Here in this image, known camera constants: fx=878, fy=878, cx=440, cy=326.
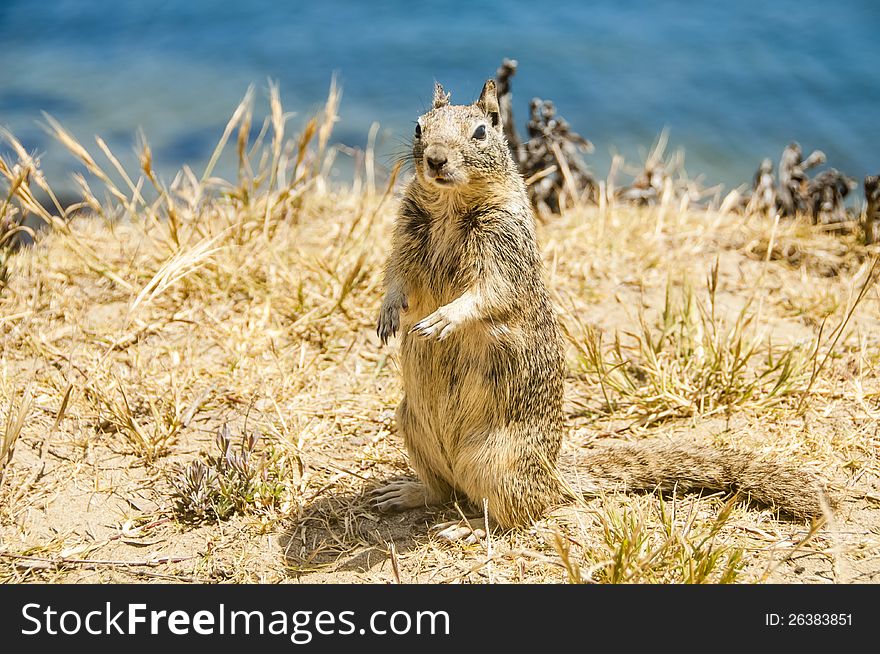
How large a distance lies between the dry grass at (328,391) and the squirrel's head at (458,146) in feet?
4.11

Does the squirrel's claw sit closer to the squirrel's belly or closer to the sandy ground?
the squirrel's belly

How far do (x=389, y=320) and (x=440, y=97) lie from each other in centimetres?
86

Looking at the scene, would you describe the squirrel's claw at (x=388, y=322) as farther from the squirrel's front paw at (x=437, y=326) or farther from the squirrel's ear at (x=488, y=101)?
the squirrel's ear at (x=488, y=101)

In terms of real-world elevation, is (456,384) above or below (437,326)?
below

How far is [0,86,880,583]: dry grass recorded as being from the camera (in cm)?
320

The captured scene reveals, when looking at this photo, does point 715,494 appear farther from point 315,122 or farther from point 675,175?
point 675,175

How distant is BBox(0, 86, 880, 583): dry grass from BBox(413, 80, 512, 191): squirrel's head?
4.11 feet


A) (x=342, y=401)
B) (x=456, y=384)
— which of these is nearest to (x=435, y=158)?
(x=456, y=384)

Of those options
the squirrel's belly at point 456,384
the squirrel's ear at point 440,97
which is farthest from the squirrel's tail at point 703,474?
the squirrel's ear at point 440,97

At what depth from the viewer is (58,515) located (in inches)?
138

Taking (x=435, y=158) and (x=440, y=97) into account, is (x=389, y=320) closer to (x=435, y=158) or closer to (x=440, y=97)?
(x=435, y=158)

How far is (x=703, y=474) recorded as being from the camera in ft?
11.2

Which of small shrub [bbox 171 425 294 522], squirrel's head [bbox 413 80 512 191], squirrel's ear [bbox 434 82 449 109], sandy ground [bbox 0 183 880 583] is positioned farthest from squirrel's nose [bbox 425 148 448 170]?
small shrub [bbox 171 425 294 522]

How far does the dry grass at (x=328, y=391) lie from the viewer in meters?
3.20
